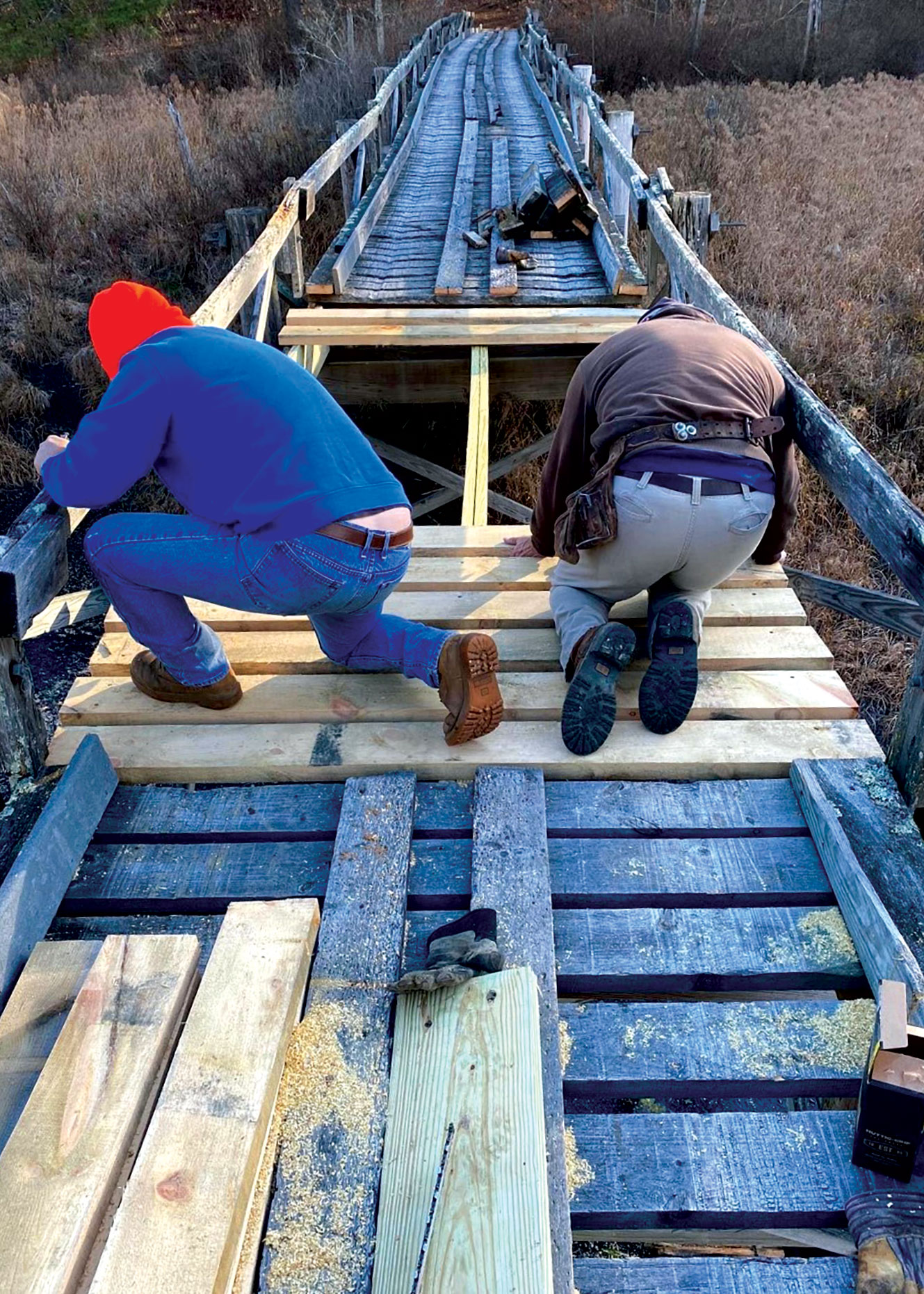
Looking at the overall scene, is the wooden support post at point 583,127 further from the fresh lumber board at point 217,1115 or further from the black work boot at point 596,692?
the fresh lumber board at point 217,1115

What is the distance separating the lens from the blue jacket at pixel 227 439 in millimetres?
2619

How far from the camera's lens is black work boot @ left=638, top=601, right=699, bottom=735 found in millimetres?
3012

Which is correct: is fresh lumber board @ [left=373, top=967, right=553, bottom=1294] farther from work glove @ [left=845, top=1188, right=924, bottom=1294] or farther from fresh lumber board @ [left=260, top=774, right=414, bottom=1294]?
work glove @ [left=845, top=1188, right=924, bottom=1294]

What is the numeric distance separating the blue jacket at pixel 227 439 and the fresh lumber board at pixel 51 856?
765 mm

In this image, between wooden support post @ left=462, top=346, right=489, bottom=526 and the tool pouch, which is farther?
wooden support post @ left=462, top=346, right=489, bottom=526

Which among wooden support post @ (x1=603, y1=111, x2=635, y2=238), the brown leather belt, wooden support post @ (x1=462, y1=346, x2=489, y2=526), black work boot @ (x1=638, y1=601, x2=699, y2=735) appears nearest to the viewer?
the brown leather belt

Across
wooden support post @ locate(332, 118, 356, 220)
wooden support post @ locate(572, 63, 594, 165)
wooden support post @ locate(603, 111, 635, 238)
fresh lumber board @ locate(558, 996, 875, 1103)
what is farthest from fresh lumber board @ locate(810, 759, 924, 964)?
wooden support post @ locate(572, 63, 594, 165)

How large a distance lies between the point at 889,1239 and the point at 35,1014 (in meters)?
1.77

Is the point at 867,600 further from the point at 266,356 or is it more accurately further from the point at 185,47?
the point at 185,47

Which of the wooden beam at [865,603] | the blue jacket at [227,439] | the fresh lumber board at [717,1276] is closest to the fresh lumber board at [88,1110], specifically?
the fresh lumber board at [717,1276]

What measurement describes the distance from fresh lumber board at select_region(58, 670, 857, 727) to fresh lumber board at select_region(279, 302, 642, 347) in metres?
3.48

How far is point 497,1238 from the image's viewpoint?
1662 mm

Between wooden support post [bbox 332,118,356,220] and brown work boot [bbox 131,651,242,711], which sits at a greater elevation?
wooden support post [bbox 332,118,356,220]

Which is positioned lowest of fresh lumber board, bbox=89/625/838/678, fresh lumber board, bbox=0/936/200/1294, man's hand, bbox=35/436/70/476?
fresh lumber board, bbox=89/625/838/678
